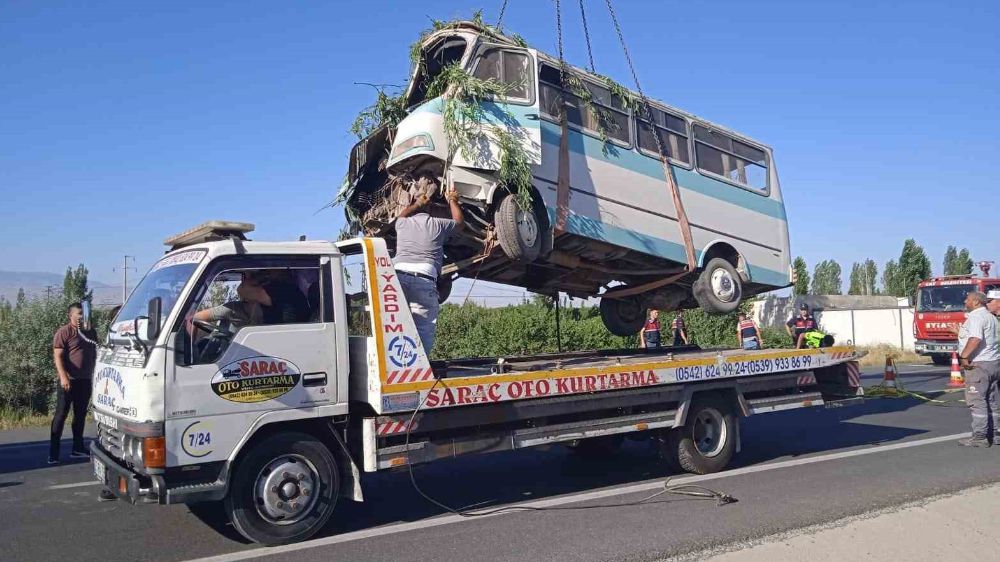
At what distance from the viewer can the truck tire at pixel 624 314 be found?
9961 millimetres

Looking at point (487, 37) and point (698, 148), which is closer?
point (487, 37)

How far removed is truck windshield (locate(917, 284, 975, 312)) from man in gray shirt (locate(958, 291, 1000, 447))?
1470 cm

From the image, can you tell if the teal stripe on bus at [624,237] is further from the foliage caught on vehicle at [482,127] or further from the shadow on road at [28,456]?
the shadow on road at [28,456]

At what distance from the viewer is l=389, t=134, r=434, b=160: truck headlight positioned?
6824mm

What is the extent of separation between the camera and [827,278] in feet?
218

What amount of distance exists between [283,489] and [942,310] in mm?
22235

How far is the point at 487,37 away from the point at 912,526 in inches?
216

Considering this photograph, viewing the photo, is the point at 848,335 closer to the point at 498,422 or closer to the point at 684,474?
the point at 684,474

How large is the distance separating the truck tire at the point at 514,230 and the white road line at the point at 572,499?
2.23 meters

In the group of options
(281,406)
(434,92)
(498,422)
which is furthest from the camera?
(434,92)

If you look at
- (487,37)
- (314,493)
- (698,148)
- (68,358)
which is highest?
(487,37)

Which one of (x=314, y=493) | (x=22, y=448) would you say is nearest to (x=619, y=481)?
(x=314, y=493)

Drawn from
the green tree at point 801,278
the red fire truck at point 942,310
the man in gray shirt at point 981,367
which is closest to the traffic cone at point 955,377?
the red fire truck at point 942,310

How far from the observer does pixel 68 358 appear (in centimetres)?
853
